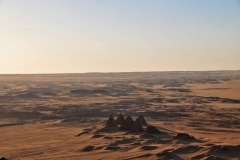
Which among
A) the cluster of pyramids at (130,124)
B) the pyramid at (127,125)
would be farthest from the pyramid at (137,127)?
the pyramid at (127,125)

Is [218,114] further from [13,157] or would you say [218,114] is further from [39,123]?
[13,157]

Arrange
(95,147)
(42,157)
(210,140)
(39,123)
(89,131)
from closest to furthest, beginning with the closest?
1. (42,157)
2. (95,147)
3. (210,140)
4. (89,131)
5. (39,123)

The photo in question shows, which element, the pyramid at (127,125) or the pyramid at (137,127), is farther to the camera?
the pyramid at (127,125)

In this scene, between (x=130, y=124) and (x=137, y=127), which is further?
(x=130, y=124)

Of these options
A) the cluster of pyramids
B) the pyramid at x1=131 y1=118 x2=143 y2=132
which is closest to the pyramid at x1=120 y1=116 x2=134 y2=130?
the cluster of pyramids

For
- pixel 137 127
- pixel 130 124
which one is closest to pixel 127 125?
pixel 130 124

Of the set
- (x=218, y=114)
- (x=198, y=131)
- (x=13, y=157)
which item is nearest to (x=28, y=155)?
(x=13, y=157)

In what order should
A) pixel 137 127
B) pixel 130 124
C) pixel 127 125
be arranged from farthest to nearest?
pixel 127 125 < pixel 130 124 < pixel 137 127

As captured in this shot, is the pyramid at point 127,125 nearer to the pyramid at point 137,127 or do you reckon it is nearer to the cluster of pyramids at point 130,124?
the cluster of pyramids at point 130,124

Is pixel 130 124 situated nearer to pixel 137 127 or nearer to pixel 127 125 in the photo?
pixel 127 125

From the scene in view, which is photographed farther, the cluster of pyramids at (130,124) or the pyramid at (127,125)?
the pyramid at (127,125)

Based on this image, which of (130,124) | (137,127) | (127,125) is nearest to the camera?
(137,127)
